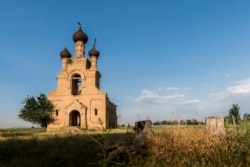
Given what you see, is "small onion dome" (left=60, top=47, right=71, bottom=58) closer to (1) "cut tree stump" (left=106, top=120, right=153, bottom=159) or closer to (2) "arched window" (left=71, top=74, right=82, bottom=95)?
(2) "arched window" (left=71, top=74, right=82, bottom=95)

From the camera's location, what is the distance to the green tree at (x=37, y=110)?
3627 centimetres

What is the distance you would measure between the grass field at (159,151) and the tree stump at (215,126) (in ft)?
0.58

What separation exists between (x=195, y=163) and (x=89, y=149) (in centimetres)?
433

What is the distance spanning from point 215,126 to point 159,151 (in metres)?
1.69

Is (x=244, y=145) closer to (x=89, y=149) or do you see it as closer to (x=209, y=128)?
(x=209, y=128)

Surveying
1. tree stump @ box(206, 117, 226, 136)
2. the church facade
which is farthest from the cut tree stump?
the church facade

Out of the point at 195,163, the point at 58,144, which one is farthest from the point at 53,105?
the point at 195,163

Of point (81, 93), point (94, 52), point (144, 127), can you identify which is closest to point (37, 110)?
point (81, 93)

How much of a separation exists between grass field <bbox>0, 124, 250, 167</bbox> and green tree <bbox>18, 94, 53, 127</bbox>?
→ 25936 millimetres

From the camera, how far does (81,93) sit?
37.4m

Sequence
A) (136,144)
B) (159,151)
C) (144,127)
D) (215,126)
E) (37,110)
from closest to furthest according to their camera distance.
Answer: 1. (159,151)
2. (215,126)
3. (136,144)
4. (144,127)
5. (37,110)

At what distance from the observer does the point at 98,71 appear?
3988 cm

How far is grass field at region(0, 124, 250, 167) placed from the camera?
632cm

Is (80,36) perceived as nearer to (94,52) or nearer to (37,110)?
(94,52)
